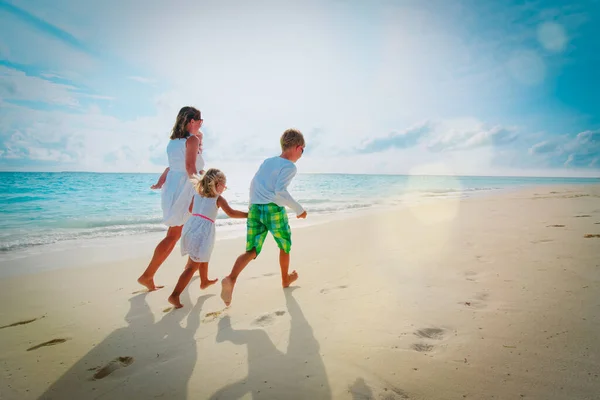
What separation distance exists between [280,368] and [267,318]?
0.80 metres

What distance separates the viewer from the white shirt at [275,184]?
311 cm

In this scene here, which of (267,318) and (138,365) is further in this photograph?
(267,318)

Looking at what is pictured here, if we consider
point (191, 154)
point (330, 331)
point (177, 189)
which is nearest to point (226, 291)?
point (330, 331)

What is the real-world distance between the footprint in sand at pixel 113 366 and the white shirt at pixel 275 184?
1.75 metres

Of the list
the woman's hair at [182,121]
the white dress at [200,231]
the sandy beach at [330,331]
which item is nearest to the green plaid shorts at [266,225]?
the white dress at [200,231]

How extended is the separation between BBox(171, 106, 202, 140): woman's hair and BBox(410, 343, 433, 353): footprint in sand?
3.17 m

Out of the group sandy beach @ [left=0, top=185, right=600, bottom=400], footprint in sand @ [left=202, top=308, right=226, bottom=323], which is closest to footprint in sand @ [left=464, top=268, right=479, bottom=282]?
sandy beach @ [left=0, top=185, right=600, bottom=400]

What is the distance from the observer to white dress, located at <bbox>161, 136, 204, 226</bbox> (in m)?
3.44

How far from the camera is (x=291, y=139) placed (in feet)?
10.8

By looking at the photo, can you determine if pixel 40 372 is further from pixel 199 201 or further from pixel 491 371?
pixel 491 371

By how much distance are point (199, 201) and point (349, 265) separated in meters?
2.27

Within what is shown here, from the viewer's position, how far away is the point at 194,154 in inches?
132

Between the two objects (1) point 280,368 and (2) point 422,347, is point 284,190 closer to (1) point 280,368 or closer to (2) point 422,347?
(1) point 280,368

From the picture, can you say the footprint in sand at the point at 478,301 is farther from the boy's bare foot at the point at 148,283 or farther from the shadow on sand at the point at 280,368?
the boy's bare foot at the point at 148,283
